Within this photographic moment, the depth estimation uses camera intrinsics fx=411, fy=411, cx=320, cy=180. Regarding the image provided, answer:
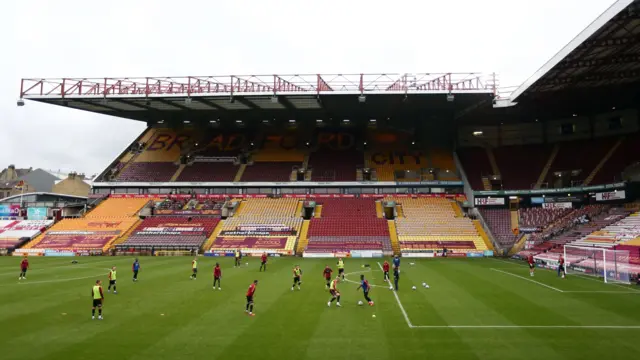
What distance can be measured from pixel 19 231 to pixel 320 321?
173ft

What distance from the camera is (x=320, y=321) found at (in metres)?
16.0

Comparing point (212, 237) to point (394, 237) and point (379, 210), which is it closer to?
point (379, 210)

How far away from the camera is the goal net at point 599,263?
86.7 ft

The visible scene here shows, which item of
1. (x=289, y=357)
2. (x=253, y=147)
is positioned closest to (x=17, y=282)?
(x=289, y=357)

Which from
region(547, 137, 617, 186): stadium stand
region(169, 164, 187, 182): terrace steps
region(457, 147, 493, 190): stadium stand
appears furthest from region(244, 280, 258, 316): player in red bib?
region(169, 164, 187, 182): terrace steps

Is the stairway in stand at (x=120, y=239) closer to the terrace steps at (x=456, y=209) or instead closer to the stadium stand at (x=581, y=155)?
the terrace steps at (x=456, y=209)

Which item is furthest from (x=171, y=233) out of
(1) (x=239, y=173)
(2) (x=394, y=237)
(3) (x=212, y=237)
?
(2) (x=394, y=237)

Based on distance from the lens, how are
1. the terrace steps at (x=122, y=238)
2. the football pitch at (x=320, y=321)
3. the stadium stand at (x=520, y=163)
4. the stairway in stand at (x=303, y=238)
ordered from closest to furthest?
the football pitch at (x=320, y=321), the stairway in stand at (x=303, y=238), the terrace steps at (x=122, y=238), the stadium stand at (x=520, y=163)

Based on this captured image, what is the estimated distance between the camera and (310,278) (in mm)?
27938

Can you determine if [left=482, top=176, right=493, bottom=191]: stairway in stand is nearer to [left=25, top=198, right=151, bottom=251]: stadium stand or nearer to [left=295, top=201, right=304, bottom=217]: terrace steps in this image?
[left=295, top=201, right=304, bottom=217]: terrace steps

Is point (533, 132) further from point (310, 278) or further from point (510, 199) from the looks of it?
point (310, 278)

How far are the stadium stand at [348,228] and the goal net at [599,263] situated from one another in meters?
18.2

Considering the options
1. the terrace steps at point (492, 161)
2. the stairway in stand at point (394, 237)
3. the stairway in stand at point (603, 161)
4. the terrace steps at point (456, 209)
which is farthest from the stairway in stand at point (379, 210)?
the stairway in stand at point (603, 161)

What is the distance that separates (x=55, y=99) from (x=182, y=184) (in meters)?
19.6
